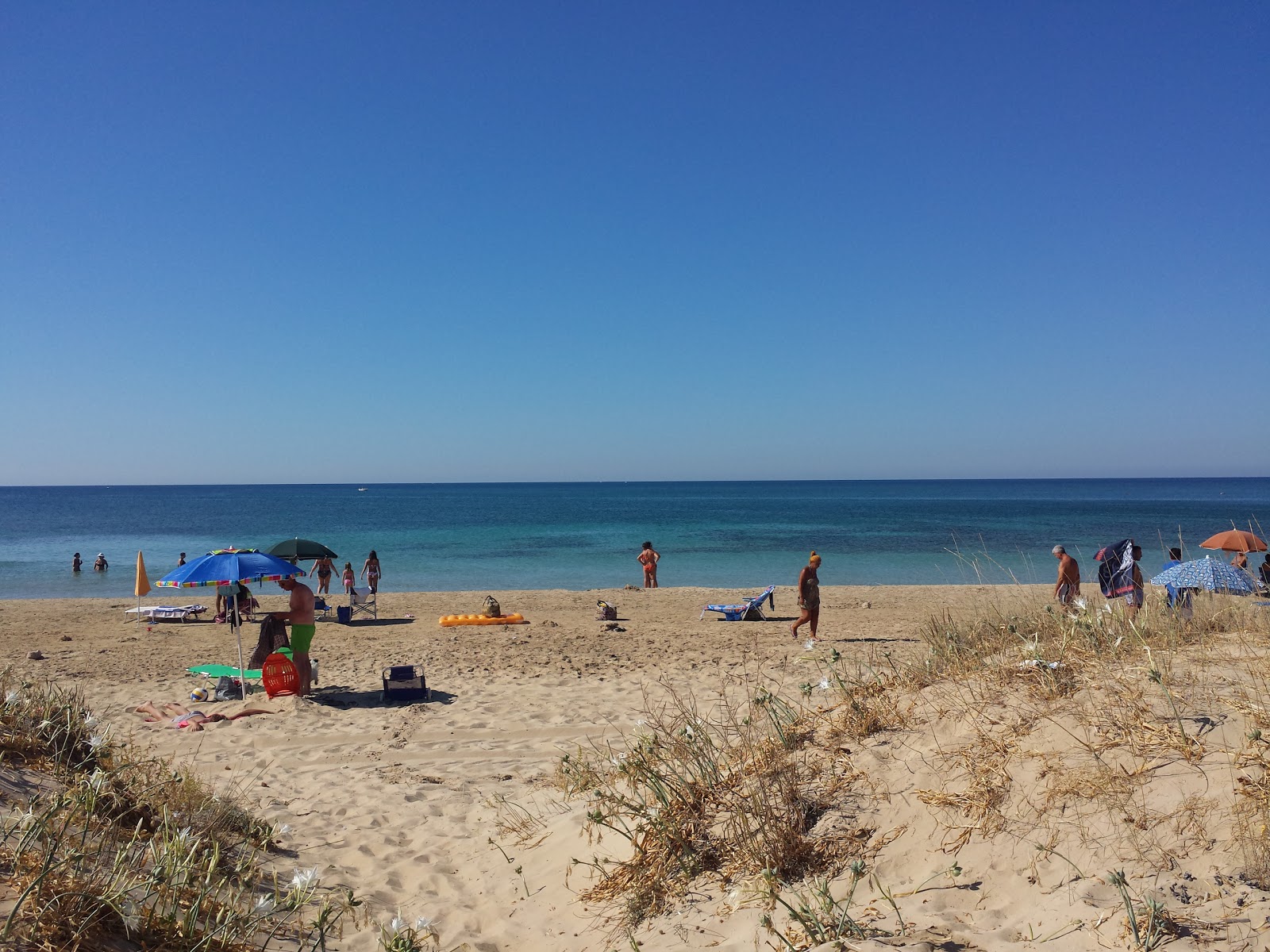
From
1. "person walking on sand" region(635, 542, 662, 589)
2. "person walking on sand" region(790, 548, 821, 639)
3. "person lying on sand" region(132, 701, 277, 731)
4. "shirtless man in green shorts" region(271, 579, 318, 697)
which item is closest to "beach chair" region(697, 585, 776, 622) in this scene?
"person walking on sand" region(790, 548, 821, 639)

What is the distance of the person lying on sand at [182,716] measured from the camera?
313 inches

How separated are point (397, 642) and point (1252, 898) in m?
13.1

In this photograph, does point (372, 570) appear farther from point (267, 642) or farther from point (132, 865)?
point (132, 865)

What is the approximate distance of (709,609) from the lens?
16.5 meters

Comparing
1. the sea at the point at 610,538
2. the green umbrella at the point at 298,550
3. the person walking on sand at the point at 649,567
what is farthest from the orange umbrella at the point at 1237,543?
the green umbrella at the point at 298,550

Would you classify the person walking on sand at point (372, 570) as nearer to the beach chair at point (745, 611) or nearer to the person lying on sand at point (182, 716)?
the beach chair at point (745, 611)

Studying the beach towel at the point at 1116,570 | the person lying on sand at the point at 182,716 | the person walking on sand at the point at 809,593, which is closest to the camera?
the person lying on sand at the point at 182,716

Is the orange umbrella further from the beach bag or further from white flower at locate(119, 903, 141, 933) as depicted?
white flower at locate(119, 903, 141, 933)

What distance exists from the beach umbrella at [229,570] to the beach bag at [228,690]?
16 centimetres

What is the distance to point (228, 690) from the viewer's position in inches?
367

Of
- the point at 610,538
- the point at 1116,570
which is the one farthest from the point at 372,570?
the point at 610,538

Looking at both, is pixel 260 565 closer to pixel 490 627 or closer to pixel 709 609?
pixel 490 627

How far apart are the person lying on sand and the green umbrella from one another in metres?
3.94

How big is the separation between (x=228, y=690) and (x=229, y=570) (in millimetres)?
1448
